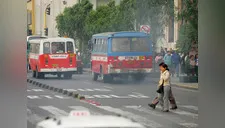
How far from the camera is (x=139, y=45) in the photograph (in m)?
30.0

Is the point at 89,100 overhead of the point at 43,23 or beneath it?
beneath

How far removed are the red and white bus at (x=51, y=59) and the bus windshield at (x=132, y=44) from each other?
173 centimetres

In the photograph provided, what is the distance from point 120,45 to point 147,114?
9.37 m

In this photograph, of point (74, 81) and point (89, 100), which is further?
point (74, 81)

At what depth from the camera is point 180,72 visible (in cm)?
3100

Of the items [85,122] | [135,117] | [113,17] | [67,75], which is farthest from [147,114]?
[85,122]

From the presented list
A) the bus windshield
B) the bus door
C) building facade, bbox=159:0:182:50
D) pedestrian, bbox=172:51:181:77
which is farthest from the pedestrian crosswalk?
building facade, bbox=159:0:182:50

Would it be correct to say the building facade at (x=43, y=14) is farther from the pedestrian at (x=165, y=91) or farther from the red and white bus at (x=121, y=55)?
the pedestrian at (x=165, y=91)

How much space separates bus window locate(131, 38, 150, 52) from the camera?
97.0 ft

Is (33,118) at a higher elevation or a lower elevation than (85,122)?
lower

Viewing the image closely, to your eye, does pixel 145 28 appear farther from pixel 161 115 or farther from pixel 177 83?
pixel 161 115
